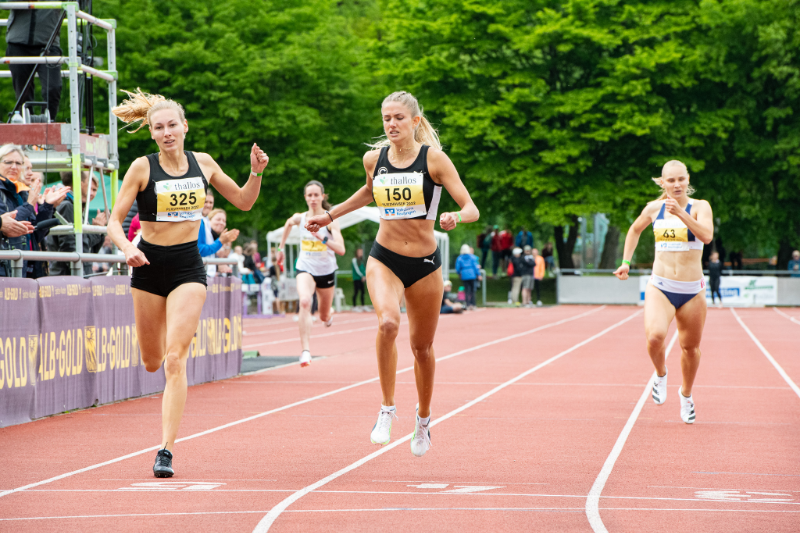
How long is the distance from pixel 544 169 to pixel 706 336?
63.8 ft

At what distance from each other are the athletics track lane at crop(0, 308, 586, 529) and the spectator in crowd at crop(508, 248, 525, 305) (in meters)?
22.9

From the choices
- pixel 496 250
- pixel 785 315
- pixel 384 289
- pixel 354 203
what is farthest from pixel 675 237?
pixel 496 250

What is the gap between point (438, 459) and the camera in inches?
287

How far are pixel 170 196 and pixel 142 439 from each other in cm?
235

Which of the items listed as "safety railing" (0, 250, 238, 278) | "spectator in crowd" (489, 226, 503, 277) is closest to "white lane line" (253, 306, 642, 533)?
"safety railing" (0, 250, 238, 278)

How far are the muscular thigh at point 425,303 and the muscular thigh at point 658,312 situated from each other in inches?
124

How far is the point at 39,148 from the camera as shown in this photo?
39.1 ft

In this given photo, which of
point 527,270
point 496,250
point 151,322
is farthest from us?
point 496,250

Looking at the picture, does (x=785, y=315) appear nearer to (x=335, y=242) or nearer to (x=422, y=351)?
(x=335, y=242)

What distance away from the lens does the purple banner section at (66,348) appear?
8789 millimetres

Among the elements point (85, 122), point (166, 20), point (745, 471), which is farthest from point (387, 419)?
point (166, 20)

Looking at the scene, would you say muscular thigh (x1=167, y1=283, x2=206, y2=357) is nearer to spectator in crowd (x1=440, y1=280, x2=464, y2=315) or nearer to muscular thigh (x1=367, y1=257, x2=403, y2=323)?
muscular thigh (x1=367, y1=257, x2=403, y2=323)

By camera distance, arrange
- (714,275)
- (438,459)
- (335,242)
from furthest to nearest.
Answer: (714,275) → (335,242) → (438,459)

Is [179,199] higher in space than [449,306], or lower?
higher
